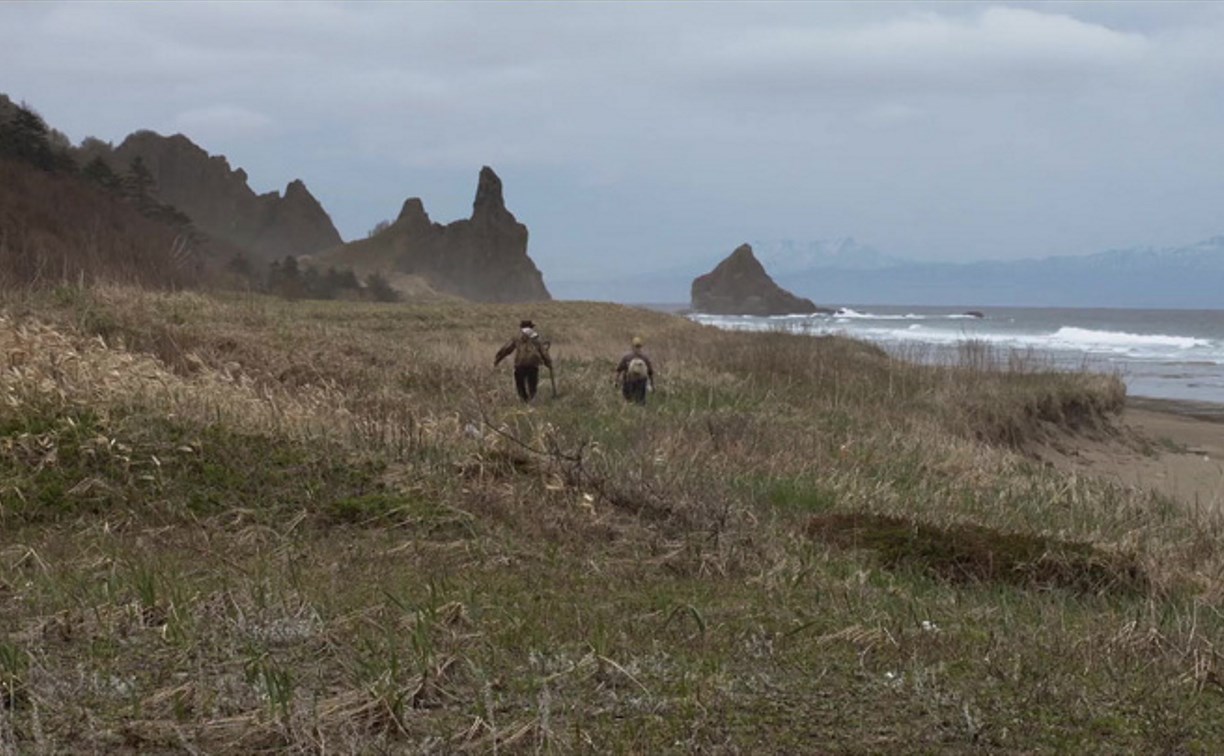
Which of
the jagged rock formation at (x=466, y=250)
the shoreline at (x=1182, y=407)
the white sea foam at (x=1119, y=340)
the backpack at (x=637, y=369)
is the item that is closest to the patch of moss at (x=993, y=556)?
the backpack at (x=637, y=369)

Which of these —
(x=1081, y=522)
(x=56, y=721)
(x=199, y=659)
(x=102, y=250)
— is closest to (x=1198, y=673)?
(x=199, y=659)

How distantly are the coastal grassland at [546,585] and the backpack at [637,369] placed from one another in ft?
10.6

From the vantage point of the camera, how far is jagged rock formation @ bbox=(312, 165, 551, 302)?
5482 inches

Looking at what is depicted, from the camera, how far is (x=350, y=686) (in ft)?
14.0

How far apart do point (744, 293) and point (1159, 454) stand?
152972mm

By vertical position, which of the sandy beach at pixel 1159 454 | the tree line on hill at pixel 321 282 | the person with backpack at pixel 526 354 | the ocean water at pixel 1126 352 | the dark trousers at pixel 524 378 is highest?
the tree line on hill at pixel 321 282

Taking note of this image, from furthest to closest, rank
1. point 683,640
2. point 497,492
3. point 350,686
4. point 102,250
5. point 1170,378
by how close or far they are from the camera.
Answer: point 1170,378, point 102,250, point 497,492, point 683,640, point 350,686

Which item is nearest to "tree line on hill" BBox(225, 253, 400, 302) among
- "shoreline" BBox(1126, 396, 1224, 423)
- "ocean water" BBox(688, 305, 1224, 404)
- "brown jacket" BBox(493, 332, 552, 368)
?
"ocean water" BBox(688, 305, 1224, 404)

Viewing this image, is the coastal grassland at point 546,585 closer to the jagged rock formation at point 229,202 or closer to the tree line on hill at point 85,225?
the tree line on hill at point 85,225

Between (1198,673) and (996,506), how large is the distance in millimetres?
6618

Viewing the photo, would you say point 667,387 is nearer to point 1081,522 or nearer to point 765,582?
point 1081,522

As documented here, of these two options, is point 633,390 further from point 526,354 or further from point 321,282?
point 321,282

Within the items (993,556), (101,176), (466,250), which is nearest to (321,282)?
(101,176)

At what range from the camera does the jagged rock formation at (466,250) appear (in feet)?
457
